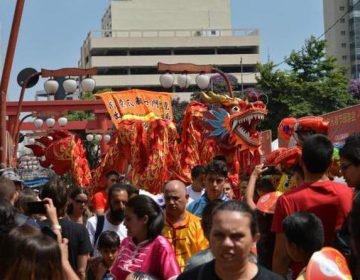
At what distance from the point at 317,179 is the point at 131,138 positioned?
901cm

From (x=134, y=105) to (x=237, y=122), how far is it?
3.04 m

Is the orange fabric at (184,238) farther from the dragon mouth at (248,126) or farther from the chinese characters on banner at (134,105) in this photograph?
the chinese characters on banner at (134,105)

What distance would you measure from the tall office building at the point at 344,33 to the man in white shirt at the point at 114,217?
89699 mm

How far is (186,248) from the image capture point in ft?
17.9

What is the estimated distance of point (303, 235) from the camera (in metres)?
4.04

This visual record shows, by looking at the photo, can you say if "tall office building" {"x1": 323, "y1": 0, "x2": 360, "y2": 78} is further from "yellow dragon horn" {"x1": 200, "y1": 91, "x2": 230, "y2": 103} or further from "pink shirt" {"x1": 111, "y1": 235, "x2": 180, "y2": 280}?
"pink shirt" {"x1": 111, "y1": 235, "x2": 180, "y2": 280}

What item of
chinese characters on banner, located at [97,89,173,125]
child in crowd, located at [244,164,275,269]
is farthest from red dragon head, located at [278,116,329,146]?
chinese characters on banner, located at [97,89,173,125]

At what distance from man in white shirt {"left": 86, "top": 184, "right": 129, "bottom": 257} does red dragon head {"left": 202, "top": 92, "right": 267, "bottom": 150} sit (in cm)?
533

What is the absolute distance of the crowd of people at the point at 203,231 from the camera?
301 centimetres

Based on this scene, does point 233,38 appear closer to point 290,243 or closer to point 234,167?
point 234,167

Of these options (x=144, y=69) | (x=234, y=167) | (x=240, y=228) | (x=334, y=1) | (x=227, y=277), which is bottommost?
(x=227, y=277)

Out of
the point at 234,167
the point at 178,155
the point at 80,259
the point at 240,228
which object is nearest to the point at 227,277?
the point at 240,228

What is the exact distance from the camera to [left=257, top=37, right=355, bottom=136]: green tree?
34.5 meters

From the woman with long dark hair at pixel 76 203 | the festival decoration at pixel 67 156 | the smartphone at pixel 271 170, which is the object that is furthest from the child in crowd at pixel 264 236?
the festival decoration at pixel 67 156
